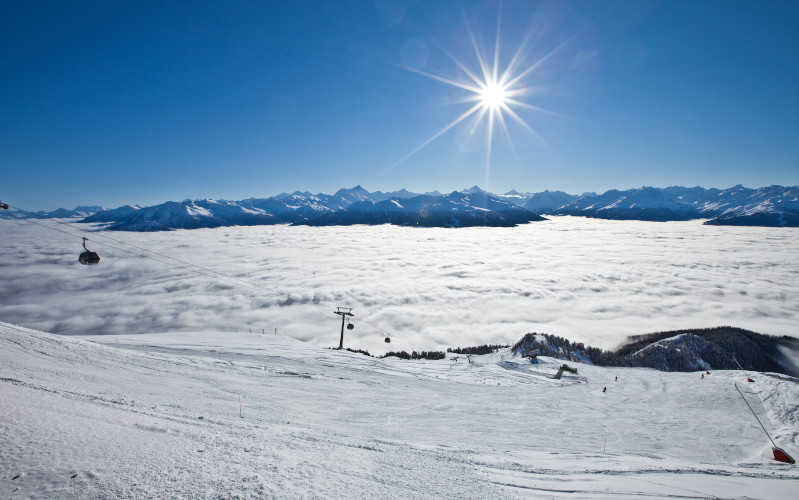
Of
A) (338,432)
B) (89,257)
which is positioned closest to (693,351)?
(338,432)

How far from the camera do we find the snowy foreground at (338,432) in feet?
13.6

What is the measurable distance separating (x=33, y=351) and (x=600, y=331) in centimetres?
10525

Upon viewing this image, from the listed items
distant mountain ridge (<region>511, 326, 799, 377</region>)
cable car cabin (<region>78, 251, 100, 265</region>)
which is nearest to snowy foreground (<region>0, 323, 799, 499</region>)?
cable car cabin (<region>78, 251, 100, 265</region>)

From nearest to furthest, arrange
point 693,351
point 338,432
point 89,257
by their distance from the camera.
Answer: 1. point 338,432
2. point 89,257
3. point 693,351

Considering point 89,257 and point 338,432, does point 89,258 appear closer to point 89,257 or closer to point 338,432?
point 89,257

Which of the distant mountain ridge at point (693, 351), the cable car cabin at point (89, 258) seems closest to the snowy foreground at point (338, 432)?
the cable car cabin at point (89, 258)

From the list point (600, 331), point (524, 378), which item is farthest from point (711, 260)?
point (524, 378)

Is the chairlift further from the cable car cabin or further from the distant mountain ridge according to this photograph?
the distant mountain ridge

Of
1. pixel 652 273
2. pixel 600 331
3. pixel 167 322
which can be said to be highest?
pixel 652 273

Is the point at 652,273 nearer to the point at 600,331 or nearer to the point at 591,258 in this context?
the point at 591,258

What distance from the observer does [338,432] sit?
8.34 m

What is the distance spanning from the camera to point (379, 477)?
5.09 meters

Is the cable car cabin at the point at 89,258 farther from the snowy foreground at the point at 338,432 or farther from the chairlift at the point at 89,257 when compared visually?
the snowy foreground at the point at 338,432

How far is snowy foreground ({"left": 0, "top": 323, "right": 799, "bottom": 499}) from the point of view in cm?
415
